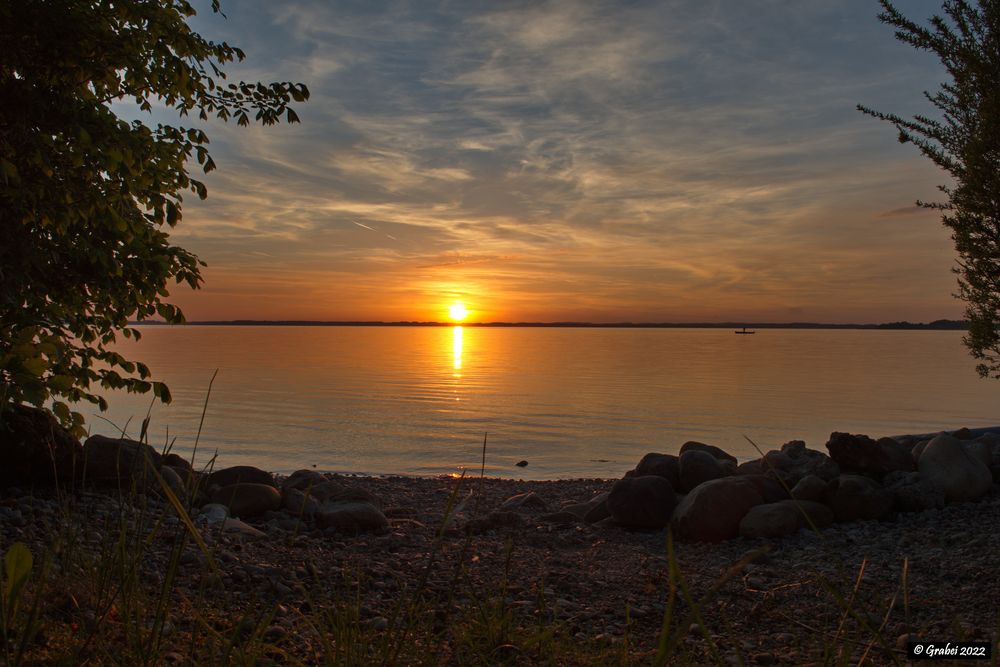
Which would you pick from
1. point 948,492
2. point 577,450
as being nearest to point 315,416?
point 577,450

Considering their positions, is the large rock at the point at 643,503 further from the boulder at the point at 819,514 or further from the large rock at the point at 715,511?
the boulder at the point at 819,514

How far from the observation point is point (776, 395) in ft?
105

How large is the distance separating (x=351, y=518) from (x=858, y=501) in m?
6.62

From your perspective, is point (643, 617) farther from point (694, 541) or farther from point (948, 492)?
point (948, 492)

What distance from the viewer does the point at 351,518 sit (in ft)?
27.8

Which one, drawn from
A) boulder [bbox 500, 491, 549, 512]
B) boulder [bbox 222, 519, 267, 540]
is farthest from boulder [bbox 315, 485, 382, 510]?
boulder [bbox 500, 491, 549, 512]

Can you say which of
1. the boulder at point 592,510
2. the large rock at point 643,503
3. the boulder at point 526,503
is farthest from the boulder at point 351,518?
the large rock at point 643,503

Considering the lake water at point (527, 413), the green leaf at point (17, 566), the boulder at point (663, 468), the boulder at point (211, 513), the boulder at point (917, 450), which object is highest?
the green leaf at point (17, 566)

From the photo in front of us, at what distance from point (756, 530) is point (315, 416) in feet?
62.0

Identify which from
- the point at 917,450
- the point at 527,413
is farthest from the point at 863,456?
the point at 527,413

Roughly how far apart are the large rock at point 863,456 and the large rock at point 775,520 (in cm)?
154

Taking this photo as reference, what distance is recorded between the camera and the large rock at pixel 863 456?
10.1m

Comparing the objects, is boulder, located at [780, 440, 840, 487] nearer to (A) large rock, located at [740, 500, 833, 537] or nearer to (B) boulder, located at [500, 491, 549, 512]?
(A) large rock, located at [740, 500, 833, 537]

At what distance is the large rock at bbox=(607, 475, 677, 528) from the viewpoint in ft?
31.7
